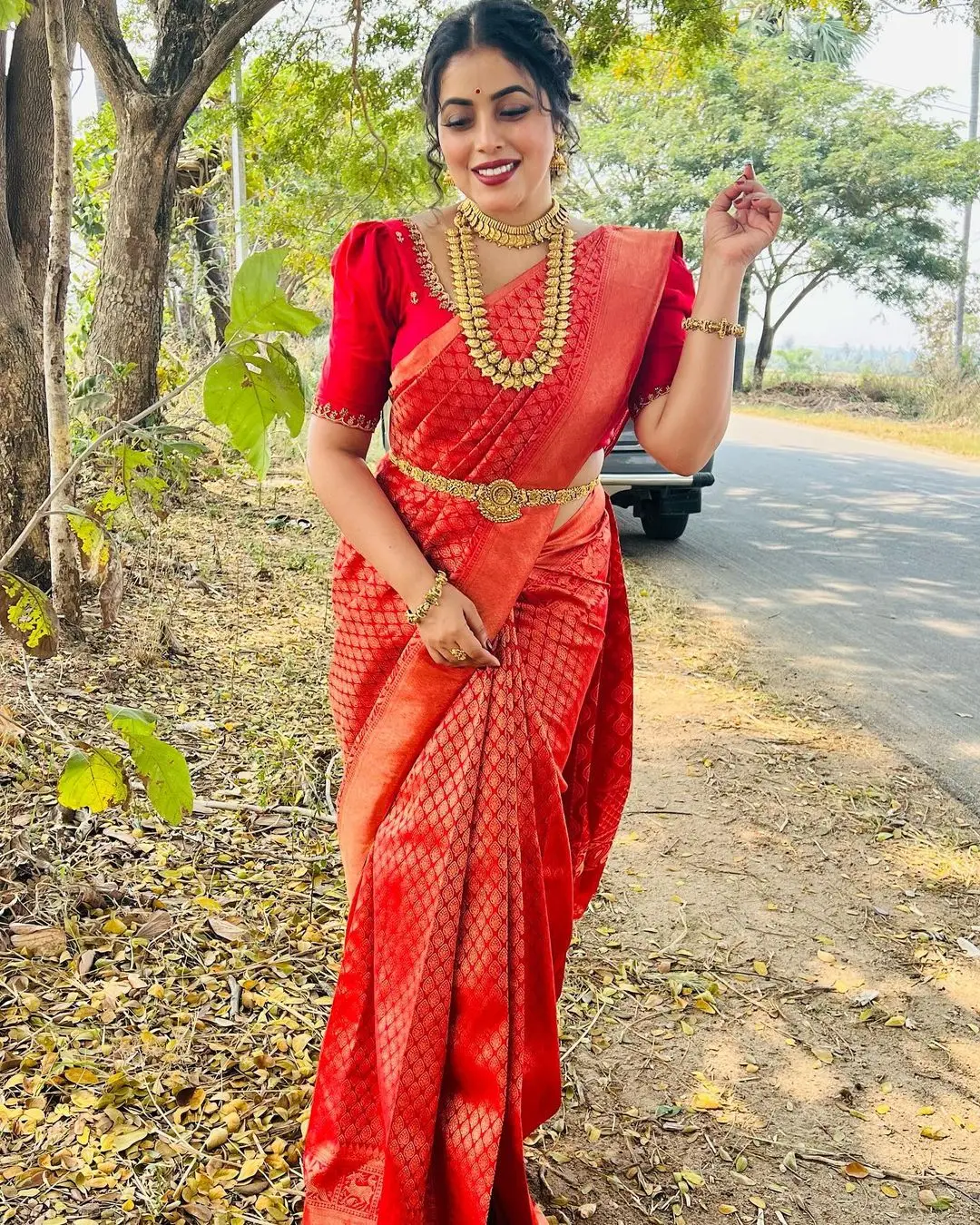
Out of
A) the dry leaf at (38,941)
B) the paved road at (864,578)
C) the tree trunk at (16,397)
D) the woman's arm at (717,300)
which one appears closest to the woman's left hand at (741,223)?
the woman's arm at (717,300)

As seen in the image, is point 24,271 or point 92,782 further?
point 24,271

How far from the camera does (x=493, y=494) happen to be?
1.66 m

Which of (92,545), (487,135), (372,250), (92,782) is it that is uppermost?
(487,135)

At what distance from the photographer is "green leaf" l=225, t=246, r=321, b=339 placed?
162cm

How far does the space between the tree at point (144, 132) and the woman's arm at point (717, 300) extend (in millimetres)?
3958

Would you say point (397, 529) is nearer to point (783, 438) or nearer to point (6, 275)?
point (6, 275)

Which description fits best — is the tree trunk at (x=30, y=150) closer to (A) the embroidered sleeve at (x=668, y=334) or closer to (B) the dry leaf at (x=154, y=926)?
(B) the dry leaf at (x=154, y=926)

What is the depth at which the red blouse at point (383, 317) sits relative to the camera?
1661 millimetres

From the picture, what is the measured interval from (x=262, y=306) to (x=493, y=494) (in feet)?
1.46

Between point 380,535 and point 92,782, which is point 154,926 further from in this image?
point 380,535

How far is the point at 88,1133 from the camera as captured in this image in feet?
6.31

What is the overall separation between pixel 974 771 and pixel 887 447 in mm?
9804

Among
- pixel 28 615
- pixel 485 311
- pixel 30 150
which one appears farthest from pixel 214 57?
pixel 485 311

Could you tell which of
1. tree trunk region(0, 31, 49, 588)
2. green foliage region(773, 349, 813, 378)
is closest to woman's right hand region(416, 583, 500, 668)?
tree trunk region(0, 31, 49, 588)
